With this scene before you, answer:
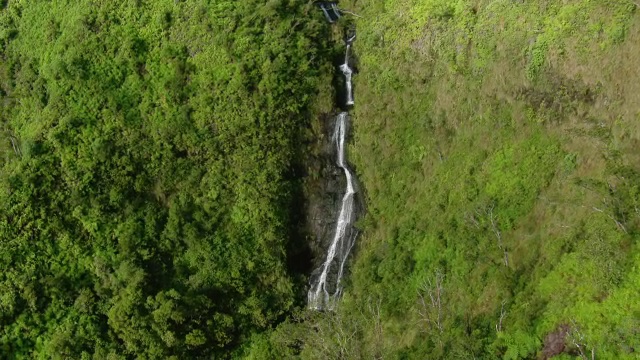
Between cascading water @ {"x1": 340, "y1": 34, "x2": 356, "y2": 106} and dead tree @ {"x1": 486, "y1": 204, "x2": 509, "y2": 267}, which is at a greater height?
cascading water @ {"x1": 340, "y1": 34, "x2": 356, "y2": 106}

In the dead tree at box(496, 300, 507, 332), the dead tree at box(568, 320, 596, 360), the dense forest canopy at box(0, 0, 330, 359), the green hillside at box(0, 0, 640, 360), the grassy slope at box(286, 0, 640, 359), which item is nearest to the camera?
the dead tree at box(568, 320, 596, 360)

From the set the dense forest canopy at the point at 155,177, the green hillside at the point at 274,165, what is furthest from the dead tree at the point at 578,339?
the dense forest canopy at the point at 155,177

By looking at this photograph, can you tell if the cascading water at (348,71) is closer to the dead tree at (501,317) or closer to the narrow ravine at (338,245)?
the narrow ravine at (338,245)

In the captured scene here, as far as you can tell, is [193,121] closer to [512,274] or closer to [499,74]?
[499,74]

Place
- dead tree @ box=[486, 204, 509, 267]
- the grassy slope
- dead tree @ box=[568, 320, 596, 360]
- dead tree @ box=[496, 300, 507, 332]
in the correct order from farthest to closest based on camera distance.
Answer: dead tree @ box=[486, 204, 509, 267], dead tree @ box=[496, 300, 507, 332], the grassy slope, dead tree @ box=[568, 320, 596, 360]

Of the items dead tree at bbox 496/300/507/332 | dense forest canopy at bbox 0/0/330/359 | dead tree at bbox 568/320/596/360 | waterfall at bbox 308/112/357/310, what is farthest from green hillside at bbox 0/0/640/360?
dead tree at bbox 568/320/596/360

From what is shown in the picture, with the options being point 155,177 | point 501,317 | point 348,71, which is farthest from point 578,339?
point 155,177

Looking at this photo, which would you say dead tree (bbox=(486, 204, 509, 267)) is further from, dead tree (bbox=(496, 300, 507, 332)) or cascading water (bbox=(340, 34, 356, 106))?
cascading water (bbox=(340, 34, 356, 106))

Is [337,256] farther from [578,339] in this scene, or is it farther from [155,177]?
[578,339]
